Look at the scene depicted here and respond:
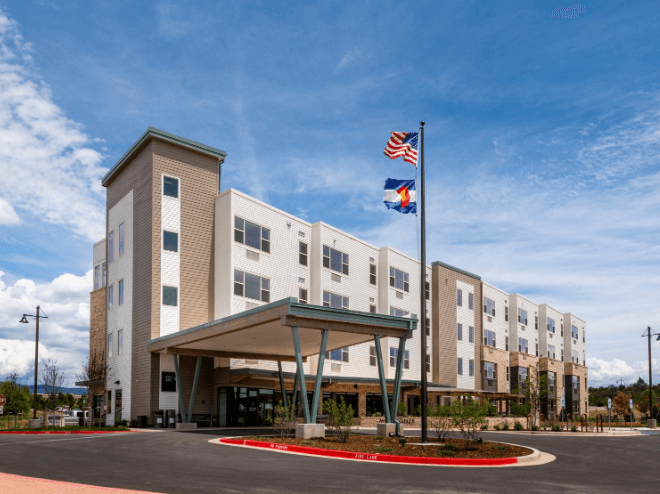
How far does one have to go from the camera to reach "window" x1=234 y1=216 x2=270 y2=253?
39.6 metres

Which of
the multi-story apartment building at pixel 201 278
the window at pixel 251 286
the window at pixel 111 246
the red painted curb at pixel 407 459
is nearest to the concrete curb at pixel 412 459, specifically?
the red painted curb at pixel 407 459

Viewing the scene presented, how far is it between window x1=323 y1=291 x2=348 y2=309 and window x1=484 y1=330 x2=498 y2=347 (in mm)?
23967

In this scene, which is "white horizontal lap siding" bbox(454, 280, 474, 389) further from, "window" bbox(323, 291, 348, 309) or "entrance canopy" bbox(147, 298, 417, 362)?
"entrance canopy" bbox(147, 298, 417, 362)

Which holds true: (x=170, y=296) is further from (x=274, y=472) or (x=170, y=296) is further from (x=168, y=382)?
(x=274, y=472)

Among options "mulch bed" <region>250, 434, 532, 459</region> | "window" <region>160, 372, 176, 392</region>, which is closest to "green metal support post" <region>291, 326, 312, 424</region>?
"mulch bed" <region>250, 434, 532, 459</region>

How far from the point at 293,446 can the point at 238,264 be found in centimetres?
1945

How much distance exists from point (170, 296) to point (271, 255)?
708cm

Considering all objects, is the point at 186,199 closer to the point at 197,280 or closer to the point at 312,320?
the point at 197,280

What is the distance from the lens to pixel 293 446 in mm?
20938

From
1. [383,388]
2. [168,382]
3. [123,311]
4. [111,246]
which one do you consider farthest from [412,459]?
[111,246]

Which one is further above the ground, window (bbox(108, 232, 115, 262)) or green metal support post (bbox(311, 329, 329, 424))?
window (bbox(108, 232, 115, 262))

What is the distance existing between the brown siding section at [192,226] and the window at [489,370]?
34045 millimetres

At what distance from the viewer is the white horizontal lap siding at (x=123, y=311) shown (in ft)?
128

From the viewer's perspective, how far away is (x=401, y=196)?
25.9 m
